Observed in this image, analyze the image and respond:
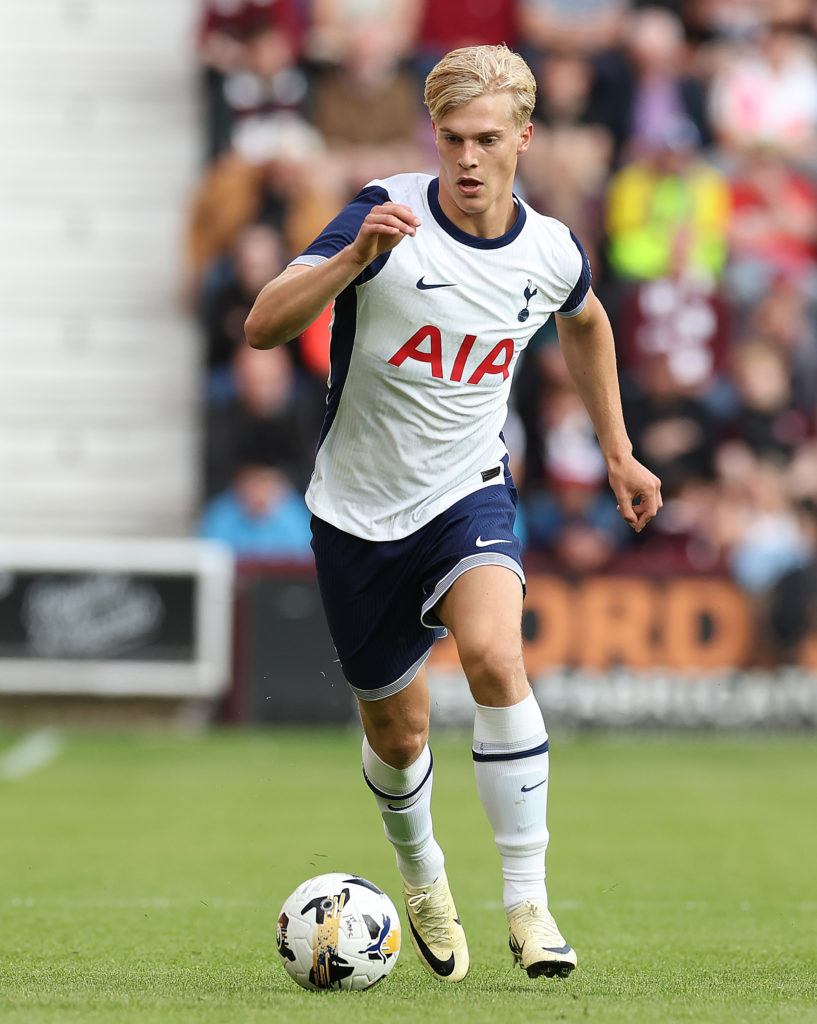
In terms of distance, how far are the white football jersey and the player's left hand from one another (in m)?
0.36

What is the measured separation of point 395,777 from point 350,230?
5.32 ft

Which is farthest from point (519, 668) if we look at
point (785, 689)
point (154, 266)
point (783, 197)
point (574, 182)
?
point (154, 266)

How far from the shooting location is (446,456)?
504 cm

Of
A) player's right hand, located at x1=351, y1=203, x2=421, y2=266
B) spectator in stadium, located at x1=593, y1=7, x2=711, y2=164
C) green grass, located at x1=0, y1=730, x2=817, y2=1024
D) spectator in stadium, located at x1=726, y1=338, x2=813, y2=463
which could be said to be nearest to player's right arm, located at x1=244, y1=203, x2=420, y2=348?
player's right hand, located at x1=351, y1=203, x2=421, y2=266

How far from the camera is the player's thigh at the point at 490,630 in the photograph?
4.68m

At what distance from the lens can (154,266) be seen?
53.5 feet

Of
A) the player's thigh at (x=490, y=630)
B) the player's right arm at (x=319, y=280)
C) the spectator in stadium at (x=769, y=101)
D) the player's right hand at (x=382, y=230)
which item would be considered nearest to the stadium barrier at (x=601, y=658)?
the spectator in stadium at (x=769, y=101)

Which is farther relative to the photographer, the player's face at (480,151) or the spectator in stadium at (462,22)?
the spectator in stadium at (462,22)

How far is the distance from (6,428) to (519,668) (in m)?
11.8

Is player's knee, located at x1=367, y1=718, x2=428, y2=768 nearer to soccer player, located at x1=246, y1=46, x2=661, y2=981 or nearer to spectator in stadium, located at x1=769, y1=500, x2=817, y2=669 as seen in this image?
soccer player, located at x1=246, y1=46, x2=661, y2=981

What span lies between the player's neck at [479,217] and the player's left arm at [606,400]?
1.41 feet

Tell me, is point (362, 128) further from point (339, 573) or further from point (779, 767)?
point (339, 573)

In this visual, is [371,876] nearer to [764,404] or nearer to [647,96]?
[764,404]

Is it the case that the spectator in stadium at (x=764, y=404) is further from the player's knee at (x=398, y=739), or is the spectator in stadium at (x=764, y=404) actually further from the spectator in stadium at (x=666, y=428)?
the player's knee at (x=398, y=739)
